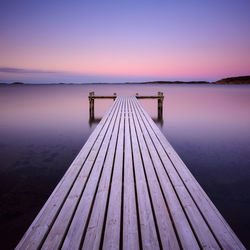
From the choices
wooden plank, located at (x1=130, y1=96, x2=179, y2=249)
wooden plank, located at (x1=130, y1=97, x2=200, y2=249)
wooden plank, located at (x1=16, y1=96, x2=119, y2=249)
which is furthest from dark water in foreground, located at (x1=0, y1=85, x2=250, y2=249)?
wooden plank, located at (x1=130, y1=96, x2=179, y2=249)

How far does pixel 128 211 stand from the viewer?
8.05ft

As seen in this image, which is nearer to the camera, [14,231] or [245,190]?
[14,231]

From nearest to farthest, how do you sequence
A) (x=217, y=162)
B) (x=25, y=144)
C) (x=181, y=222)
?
(x=181, y=222) < (x=217, y=162) < (x=25, y=144)

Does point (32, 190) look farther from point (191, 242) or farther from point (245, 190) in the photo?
point (245, 190)

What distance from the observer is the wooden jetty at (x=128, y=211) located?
6.55 ft

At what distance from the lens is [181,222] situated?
2.26m

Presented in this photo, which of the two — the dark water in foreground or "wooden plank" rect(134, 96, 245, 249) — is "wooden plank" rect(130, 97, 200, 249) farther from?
the dark water in foreground

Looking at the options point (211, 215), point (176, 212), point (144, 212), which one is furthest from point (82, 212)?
point (211, 215)

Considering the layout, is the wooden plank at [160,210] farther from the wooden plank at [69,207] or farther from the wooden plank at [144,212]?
the wooden plank at [69,207]

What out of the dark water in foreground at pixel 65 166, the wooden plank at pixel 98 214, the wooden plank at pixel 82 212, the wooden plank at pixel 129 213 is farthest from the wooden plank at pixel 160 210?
the dark water in foreground at pixel 65 166

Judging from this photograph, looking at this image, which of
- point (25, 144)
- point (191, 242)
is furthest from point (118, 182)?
point (25, 144)

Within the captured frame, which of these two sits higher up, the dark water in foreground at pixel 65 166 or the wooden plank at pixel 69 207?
the wooden plank at pixel 69 207

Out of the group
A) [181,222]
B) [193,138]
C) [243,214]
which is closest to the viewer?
[181,222]

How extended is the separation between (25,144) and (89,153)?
6.21m
